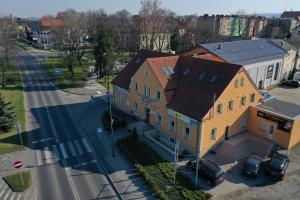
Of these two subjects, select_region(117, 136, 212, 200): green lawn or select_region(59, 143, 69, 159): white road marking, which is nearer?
select_region(117, 136, 212, 200): green lawn

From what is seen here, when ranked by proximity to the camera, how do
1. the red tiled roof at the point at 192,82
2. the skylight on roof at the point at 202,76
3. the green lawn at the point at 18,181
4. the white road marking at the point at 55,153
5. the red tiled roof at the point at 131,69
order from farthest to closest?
1. the red tiled roof at the point at 131,69
2. the skylight on roof at the point at 202,76
3. the white road marking at the point at 55,153
4. the red tiled roof at the point at 192,82
5. the green lawn at the point at 18,181

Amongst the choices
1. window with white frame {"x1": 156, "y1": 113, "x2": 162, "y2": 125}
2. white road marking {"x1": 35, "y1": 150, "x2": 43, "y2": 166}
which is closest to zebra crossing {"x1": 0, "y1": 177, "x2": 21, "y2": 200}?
white road marking {"x1": 35, "y1": 150, "x2": 43, "y2": 166}

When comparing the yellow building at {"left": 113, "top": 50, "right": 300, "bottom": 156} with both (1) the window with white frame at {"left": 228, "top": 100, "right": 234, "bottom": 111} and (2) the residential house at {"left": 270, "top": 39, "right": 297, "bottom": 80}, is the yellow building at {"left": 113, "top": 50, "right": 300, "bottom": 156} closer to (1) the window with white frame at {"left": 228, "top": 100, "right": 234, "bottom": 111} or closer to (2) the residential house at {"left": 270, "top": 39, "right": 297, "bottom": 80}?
(1) the window with white frame at {"left": 228, "top": 100, "right": 234, "bottom": 111}

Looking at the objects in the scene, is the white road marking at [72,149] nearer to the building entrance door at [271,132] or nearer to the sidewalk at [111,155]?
the sidewalk at [111,155]

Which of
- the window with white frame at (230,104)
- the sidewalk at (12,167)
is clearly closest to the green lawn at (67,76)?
the sidewalk at (12,167)

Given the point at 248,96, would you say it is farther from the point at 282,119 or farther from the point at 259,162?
the point at 259,162

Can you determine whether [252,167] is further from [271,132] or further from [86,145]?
[86,145]
